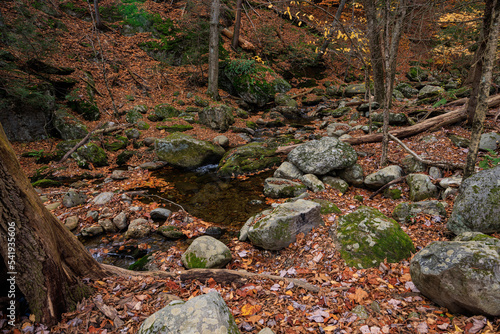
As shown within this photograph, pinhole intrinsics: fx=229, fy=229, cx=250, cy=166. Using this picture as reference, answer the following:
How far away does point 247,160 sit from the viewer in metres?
8.91

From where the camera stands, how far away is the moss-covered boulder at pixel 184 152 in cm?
916

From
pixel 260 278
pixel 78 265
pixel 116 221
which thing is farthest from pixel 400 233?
pixel 116 221

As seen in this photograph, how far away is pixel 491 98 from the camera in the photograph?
7973 mm

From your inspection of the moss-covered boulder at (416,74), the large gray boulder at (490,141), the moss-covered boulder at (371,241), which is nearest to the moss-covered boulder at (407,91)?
the moss-covered boulder at (416,74)

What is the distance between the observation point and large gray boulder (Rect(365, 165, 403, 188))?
6266 millimetres

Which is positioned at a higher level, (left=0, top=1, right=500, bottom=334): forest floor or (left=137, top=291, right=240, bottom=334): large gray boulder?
(left=137, top=291, right=240, bottom=334): large gray boulder

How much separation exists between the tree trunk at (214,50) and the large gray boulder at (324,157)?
9.31 metres

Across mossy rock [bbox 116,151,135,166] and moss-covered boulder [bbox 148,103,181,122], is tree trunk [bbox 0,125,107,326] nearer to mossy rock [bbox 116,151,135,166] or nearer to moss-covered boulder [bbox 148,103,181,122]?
mossy rock [bbox 116,151,135,166]

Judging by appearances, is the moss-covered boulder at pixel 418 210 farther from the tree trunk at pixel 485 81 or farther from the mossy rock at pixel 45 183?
the mossy rock at pixel 45 183

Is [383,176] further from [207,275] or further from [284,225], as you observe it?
[207,275]

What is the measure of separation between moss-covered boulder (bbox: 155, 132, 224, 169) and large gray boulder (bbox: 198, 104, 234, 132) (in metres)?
2.68

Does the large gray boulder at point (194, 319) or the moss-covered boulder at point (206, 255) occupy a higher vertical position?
the large gray boulder at point (194, 319)

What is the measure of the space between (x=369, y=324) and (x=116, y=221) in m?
5.76

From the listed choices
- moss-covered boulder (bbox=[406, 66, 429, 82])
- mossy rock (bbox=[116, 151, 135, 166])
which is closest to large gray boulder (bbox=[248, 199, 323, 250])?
mossy rock (bbox=[116, 151, 135, 166])
